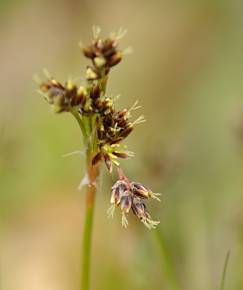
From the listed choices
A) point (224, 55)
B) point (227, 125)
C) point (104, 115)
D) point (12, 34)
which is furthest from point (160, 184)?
point (12, 34)

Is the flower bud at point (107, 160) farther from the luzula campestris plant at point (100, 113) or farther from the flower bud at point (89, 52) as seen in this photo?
the flower bud at point (89, 52)

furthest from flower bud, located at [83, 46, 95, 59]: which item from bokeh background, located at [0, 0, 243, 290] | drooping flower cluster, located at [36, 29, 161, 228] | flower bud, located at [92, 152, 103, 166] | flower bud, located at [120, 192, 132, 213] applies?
bokeh background, located at [0, 0, 243, 290]

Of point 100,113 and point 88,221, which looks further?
point 88,221

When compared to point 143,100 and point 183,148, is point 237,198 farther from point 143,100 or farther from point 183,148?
point 143,100

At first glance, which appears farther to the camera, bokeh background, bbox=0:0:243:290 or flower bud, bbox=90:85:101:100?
bokeh background, bbox=0:0:243:290

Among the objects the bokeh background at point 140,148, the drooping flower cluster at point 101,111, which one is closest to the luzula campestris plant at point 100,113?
the drooping flower cluster at point 101,111

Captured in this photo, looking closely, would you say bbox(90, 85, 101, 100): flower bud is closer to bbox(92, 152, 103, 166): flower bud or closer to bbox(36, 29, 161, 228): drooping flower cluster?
bbox(36, 29, 161, 228): drooping flower cluster

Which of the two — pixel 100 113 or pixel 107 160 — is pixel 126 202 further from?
pixel 100 113

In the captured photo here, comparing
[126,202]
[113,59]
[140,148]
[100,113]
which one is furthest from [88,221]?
[140,148]
